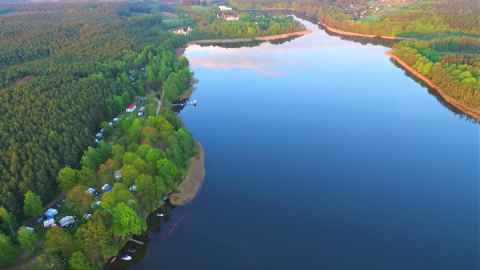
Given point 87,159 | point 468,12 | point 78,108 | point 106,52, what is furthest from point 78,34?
point 468,12

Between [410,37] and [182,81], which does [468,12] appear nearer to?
[410,37]

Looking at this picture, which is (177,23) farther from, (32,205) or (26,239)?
(26,239)

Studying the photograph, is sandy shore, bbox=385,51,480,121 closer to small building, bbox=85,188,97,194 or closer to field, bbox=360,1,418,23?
field, bbox=360,1,418,23

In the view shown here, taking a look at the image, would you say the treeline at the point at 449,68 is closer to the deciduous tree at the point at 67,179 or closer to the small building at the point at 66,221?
the deciduous tree at the point at 67,179

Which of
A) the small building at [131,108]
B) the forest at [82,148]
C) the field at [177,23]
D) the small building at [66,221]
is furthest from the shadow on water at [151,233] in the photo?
the field at [177,23]

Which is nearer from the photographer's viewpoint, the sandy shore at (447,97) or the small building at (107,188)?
the small building at (107,188)

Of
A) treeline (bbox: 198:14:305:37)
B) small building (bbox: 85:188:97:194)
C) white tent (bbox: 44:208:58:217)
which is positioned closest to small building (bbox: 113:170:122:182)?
small building (bbox: 85:188:97:194)
